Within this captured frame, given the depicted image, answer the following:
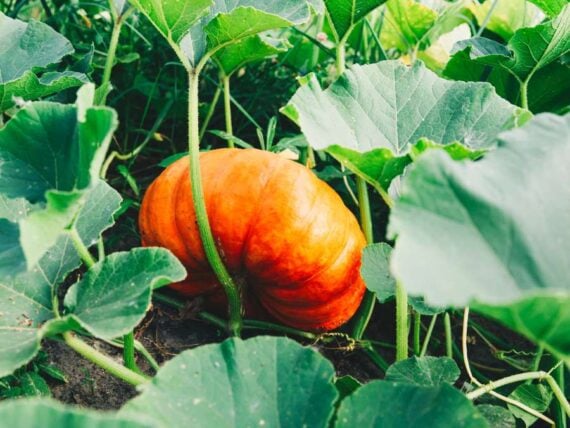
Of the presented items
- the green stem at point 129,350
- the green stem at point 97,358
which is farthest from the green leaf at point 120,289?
the green stem at point 129,350

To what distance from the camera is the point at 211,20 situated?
1221mm

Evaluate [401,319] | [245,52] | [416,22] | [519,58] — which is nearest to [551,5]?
[519,58]

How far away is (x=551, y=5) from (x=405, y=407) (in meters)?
0.99

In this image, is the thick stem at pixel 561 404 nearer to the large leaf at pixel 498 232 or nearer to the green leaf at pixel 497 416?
the green leaf at pixel 497 416

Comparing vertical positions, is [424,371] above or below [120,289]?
below

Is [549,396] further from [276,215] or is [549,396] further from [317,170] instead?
[317,170]

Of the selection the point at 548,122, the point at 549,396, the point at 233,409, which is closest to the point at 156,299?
the point at 233,409

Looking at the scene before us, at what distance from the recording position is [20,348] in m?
0.95

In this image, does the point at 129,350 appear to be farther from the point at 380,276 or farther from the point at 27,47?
the point at 27,47

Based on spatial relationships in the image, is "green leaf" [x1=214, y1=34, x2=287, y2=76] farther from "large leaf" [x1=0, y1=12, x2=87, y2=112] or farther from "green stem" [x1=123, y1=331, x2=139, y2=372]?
"green stem" [x1=123, y1=331, x2=139, y2=372]

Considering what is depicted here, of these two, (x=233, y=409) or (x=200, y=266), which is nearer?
Answer: (x=233, y=409)

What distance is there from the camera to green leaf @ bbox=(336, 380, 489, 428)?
93 centimetres

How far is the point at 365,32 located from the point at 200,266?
3.31 feet

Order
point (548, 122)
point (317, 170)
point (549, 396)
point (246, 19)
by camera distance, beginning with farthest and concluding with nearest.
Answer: point (317, 170), point (549, 396), point (246, 19), point (548, 122)
